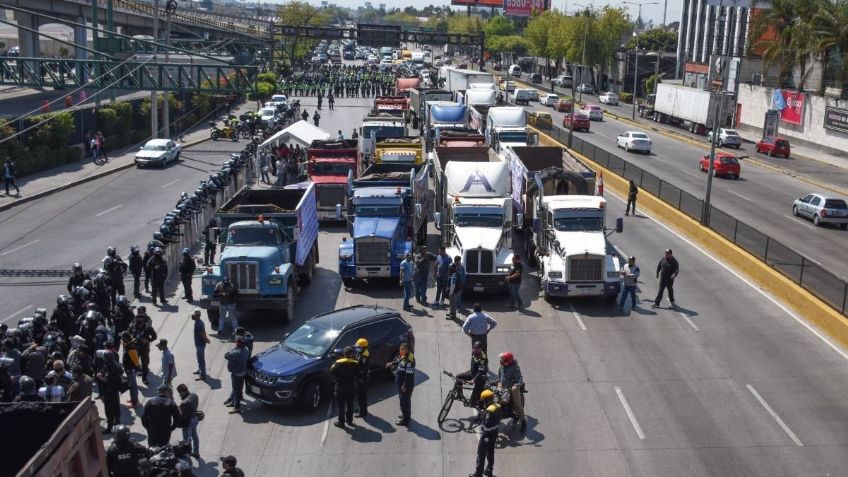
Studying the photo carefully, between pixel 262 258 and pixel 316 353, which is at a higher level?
pixel 262 258

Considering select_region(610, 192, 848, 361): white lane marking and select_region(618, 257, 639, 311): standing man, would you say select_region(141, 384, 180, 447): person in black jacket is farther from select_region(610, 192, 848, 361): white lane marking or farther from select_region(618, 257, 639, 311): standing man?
select_region(610, 192, 848, 361): white lane marking

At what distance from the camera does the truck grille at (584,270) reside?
24.6 m

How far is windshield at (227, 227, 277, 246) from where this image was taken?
77.0ft

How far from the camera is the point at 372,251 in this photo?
26031 mm

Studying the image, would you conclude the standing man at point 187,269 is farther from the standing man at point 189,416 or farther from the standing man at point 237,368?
the standing man at point 189,416

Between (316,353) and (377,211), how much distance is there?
1008cm

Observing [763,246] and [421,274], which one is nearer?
[421,274]

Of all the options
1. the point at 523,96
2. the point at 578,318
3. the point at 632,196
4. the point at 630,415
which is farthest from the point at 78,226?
the point at 523,96

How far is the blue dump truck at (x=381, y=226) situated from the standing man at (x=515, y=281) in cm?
314

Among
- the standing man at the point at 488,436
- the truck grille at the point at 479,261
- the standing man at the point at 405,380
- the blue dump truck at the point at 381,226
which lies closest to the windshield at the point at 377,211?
the blue dump truck at the point at 381,226

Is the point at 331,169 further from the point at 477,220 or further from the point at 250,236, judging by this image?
the point at 250,236

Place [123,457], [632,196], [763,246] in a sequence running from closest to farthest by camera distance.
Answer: [123,457], [763,246], [632,196]

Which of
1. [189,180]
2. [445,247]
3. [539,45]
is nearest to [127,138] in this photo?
[189,180]

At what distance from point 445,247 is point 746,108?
59164mm
